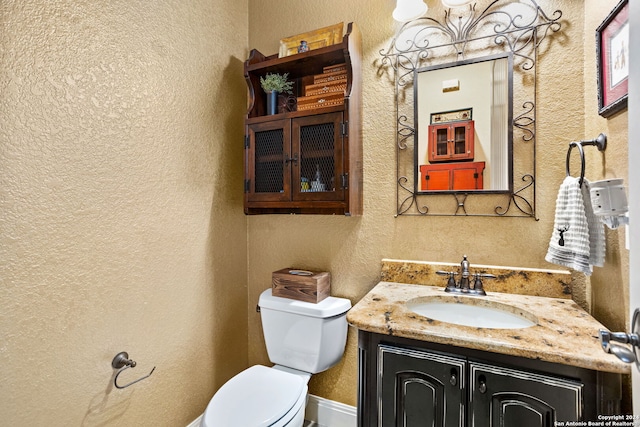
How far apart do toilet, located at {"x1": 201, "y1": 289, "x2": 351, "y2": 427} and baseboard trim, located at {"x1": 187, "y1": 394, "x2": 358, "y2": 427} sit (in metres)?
0.31

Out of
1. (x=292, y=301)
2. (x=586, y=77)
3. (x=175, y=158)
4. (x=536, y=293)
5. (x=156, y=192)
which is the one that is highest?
(x=586, y=77)

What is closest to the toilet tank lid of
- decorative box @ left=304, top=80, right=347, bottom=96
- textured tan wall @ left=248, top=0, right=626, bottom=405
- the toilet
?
the toilet

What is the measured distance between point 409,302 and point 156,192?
1213mm

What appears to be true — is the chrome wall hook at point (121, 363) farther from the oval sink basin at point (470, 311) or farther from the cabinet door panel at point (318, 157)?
the oval sink basin at point (470, 311)

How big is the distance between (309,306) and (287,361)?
0.33 m

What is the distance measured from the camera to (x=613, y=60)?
97cm

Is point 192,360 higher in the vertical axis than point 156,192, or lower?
lower

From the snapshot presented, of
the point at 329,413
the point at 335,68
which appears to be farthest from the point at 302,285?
the point at 335,68

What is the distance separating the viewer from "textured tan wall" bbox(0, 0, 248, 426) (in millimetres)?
966

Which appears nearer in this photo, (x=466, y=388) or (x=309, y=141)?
(x=466, y=388)

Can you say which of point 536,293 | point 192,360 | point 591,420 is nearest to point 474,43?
point 536,293

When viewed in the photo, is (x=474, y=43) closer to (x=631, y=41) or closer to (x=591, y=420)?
(x=631, y=41)

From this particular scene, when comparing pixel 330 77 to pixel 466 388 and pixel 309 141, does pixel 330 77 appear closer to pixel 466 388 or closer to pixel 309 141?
pixel 309 141

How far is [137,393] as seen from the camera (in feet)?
4.25
